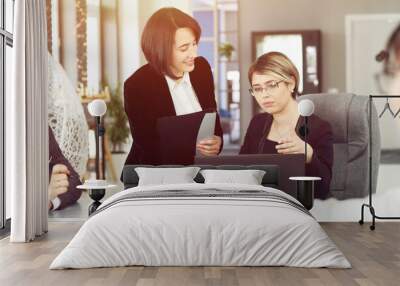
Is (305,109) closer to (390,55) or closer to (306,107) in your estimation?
(306,107)

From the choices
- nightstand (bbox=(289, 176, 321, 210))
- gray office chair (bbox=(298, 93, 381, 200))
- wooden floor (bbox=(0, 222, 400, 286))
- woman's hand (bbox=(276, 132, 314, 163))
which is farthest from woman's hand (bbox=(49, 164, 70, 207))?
gray office chair (bbox=(298, 93, 381, 200))

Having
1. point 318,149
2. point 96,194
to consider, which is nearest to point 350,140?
point 318,149

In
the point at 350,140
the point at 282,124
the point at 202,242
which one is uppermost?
the point at 282,124

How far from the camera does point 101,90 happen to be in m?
7.51

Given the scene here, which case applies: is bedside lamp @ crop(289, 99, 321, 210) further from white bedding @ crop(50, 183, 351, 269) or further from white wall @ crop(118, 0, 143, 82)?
white bedding @ crop(50, 183, 351, 269)

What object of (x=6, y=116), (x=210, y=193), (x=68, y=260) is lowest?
(x=68, y=260)

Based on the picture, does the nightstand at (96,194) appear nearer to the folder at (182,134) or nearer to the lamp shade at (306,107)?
the folder at (182,134)

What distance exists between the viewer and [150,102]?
7.38 m

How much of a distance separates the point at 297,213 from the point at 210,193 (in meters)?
0.85

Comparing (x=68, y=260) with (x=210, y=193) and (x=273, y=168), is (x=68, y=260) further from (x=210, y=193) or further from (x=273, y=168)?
(x=273, y=168)

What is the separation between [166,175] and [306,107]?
174cm

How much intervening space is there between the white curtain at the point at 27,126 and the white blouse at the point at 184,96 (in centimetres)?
155

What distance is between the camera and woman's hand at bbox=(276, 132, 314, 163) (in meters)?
7.29

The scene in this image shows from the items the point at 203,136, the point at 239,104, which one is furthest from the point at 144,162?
the point at 239,104
